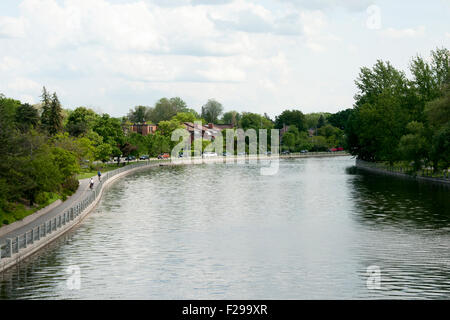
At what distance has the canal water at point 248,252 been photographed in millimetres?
28719

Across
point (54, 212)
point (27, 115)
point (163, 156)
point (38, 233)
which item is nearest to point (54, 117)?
point (27, 115)

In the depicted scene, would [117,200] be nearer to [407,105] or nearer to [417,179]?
[417,179]

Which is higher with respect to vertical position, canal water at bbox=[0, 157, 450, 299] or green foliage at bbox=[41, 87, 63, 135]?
green foliage at bbox=[41, 87, 63, 135]

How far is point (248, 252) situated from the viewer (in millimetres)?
37562

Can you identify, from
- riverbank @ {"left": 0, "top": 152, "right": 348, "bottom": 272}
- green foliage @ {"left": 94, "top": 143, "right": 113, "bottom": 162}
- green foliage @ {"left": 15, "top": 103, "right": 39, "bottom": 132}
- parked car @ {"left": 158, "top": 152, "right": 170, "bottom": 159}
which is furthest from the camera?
parked car @ {"left": 158, "top": 152, "right": 170, "bottom": 159}

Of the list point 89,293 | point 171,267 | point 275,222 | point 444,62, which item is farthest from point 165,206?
point 444,62

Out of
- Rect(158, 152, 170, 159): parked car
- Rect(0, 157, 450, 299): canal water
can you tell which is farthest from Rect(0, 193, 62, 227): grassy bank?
Rect(158, 152, 170, 159): parked car

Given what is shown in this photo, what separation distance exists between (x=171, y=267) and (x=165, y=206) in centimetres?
2890

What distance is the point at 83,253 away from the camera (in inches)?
1459

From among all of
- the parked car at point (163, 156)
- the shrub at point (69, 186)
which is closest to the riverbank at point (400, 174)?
the shrub at point (69, 186)

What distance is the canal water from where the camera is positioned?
94.2 feet

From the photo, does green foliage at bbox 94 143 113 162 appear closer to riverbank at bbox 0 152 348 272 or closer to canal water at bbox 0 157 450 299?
riverbank at bbox 0 152 348 272

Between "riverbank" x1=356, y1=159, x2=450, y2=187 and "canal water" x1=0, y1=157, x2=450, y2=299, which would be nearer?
"canal water" x1=0, y1=157, x2=450, y2=299

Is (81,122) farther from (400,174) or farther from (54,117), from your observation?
(400,174)
